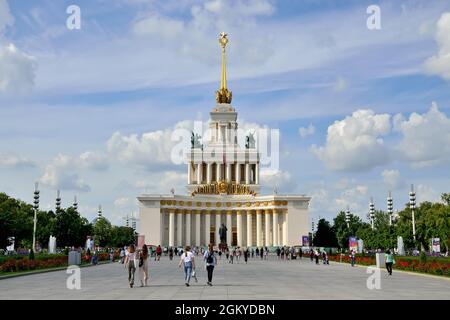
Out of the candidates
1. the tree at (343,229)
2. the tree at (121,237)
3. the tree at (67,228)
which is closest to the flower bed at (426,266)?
the tree at (67,228)

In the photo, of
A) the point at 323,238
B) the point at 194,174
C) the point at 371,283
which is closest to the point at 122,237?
the point at 194,174

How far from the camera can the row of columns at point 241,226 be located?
115619 mm

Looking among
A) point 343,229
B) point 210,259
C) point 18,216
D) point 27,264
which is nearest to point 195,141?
point 343,229

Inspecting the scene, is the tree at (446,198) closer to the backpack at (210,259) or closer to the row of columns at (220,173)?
the row of columns at (220,173)

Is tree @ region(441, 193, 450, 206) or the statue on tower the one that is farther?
the statue on tower

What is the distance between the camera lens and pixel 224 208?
120625mm

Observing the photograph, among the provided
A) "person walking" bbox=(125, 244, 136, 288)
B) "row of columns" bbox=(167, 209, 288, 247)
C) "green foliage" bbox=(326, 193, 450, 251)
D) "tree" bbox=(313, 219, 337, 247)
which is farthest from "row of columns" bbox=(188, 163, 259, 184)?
"person walking" bbox=(125, 244, 136, 288)

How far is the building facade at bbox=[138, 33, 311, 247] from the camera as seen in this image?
375 feet

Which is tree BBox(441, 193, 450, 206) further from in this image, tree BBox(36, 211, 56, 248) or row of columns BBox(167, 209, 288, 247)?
tree BBox(36, 211, 56, 248)

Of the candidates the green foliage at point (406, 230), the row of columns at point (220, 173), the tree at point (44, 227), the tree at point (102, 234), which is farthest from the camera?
the row of columns at point (220, 173)

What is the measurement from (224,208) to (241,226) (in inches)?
196

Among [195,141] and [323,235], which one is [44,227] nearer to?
[323,235]
